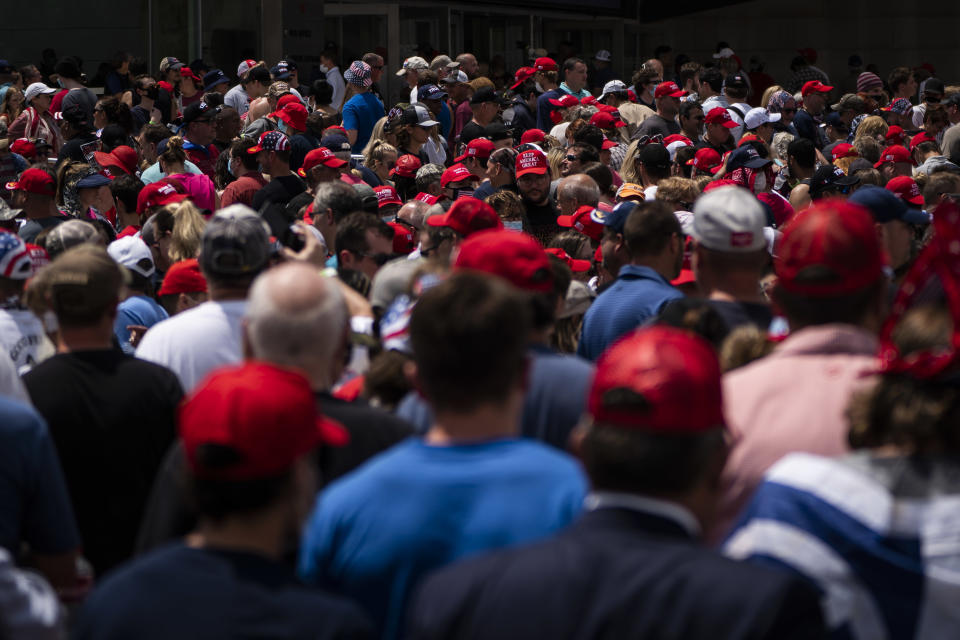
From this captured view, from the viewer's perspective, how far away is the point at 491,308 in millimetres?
2367

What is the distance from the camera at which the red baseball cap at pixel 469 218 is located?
5348mm

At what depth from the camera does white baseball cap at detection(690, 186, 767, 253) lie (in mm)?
4117

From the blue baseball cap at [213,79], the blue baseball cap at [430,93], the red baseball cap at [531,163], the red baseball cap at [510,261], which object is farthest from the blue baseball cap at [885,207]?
the blue baseball cap at [213,79]

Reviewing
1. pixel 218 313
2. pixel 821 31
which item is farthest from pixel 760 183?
pixel 821 31

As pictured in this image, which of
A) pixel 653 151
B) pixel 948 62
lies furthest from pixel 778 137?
pixel 948 62

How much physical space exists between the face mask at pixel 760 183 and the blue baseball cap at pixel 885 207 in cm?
273

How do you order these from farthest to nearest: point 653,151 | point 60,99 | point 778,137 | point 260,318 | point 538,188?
point 60,99 < point 778,137 < point 653,151 < point 538,188 < point 260,318

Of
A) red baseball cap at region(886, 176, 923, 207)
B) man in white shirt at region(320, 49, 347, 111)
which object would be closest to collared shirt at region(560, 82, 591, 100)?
man in white shirt at region(320, 49, 347, 111)

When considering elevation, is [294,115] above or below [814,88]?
below

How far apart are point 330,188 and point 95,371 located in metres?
3.07

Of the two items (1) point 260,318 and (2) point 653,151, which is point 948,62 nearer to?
(2) point 653,151

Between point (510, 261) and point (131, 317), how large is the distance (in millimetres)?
2680

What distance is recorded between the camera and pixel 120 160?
940cm

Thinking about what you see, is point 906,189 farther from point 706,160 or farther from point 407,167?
point 407,167
